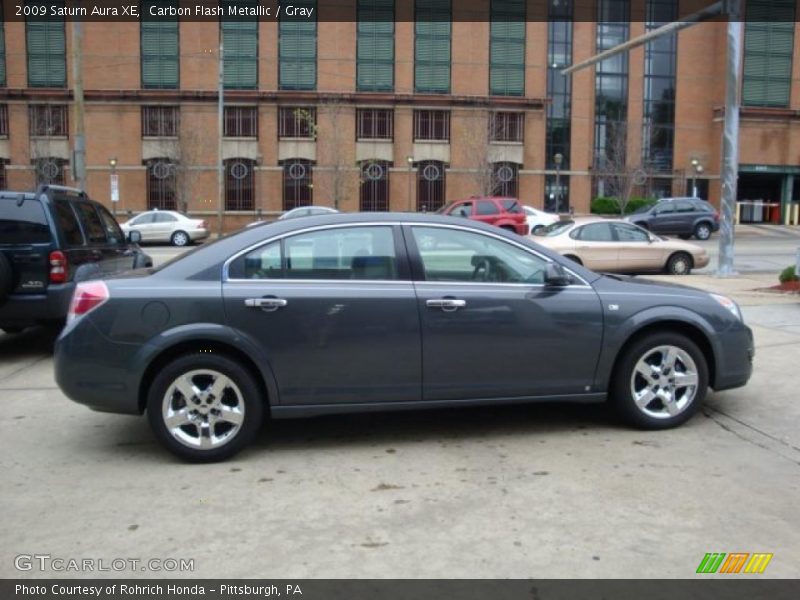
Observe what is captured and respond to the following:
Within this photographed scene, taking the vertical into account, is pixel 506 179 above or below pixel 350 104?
below

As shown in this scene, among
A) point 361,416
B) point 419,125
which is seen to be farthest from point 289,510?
point 419,125

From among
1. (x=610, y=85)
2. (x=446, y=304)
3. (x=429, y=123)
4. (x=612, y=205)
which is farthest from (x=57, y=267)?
(x=610, y=85)

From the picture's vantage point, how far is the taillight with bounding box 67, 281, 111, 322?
4.98m

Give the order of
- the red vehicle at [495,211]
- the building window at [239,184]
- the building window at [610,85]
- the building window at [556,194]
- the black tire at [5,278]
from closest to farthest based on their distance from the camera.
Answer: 1. the black tire at [5,278]
2. the red vehicle at [495,211]
3. the building window at [239,184]
4. the building window at [556,194]
5. the building window at [610,85]

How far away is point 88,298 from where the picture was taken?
5012mm

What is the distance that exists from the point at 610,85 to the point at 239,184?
2322 centimetres

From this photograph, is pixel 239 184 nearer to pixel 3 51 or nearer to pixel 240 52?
pixel 240 52

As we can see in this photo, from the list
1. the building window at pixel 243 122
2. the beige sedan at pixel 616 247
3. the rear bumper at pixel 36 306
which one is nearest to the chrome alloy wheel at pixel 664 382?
the rear bumper at pixel 36 306

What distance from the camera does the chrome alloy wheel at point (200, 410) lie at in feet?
16.2

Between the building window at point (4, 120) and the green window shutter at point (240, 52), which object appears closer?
the building window at point (4, 120)

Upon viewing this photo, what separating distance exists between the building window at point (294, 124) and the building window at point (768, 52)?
25770 mm

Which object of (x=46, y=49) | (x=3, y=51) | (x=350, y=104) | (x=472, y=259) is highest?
(x=46, y=49)

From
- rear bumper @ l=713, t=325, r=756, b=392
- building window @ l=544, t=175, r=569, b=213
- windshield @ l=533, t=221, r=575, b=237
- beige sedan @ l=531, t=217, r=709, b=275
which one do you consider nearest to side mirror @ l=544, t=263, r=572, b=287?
rear bumper @ l=713, t=325, r=756, b=392

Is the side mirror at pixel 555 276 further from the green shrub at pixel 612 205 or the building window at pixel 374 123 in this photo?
the building window at pixel 374 123
